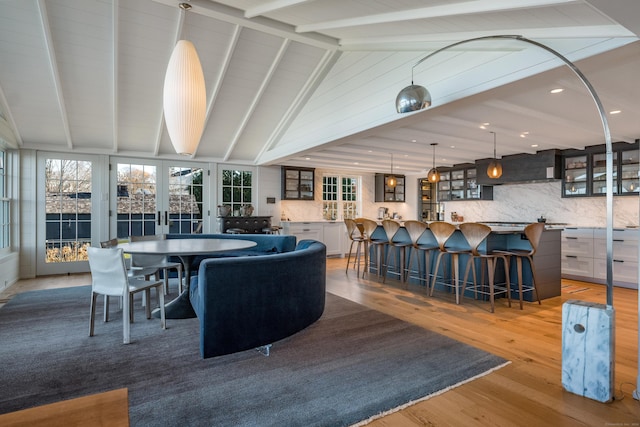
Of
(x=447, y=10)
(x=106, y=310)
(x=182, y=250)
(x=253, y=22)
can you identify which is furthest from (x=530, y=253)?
(x=106, y=310)

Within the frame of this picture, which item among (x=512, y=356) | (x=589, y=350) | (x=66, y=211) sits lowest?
(x=512, y=356)

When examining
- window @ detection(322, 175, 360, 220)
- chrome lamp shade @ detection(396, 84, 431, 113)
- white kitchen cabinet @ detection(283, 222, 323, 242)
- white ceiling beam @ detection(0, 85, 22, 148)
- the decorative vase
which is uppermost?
white ceiling beam @ detection(0, 85, 22, 148)

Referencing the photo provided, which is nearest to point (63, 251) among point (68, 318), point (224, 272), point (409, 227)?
point (68, 318)

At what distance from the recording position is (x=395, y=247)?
6238mm

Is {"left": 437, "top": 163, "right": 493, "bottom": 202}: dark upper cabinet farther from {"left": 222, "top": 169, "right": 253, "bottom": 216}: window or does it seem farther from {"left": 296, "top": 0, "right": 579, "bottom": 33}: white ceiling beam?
{"left": 296, "top": 0, "right": 579, "bottom": 33}: white ceiling beam

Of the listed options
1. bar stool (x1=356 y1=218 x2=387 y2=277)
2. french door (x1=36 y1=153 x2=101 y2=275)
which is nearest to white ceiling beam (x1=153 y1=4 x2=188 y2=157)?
french door (x1=36 y1=153 x2=101 y2=275)

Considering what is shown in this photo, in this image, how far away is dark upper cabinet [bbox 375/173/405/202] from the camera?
10133mm

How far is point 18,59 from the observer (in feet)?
14.4

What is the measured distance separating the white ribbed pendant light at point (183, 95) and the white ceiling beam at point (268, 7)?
83cm

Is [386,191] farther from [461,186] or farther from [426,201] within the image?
[461,186]

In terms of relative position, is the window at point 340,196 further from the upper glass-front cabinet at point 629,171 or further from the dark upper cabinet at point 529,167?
the upper glass-front cabinet at point 629,171

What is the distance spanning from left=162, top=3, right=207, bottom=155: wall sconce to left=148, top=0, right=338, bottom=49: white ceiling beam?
0.58 m

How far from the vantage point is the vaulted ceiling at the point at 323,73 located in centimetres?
269

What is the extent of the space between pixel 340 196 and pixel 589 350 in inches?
308
